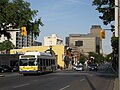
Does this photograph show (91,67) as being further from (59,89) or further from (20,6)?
(59,89)

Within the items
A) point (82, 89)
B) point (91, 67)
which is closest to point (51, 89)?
point (82, 89)

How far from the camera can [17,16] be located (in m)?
50.2

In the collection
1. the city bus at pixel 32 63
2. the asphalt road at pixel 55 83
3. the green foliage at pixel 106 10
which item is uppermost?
the green foliage at pixel 106 10

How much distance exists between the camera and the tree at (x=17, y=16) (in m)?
48.0

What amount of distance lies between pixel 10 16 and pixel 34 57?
6.38 m

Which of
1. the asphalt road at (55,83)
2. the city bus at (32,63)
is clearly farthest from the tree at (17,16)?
the asphalt road at (55,83)

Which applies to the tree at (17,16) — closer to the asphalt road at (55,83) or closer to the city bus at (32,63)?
the city bus at (32,63)

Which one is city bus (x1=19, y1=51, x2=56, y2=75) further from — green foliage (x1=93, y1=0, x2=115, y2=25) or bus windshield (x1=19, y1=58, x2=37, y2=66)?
green foliage (x1=93, y1=0, x2=115, y2=25)

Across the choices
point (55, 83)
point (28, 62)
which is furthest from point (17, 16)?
point (55, 83)

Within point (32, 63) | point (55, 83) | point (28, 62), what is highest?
point (28, 62)

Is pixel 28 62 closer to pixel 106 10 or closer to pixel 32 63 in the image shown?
pixel 32 63

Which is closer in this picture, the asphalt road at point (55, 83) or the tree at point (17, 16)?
the asphalt road at point (55, 83)

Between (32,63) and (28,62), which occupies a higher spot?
(28,62)

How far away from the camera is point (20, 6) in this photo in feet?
167
